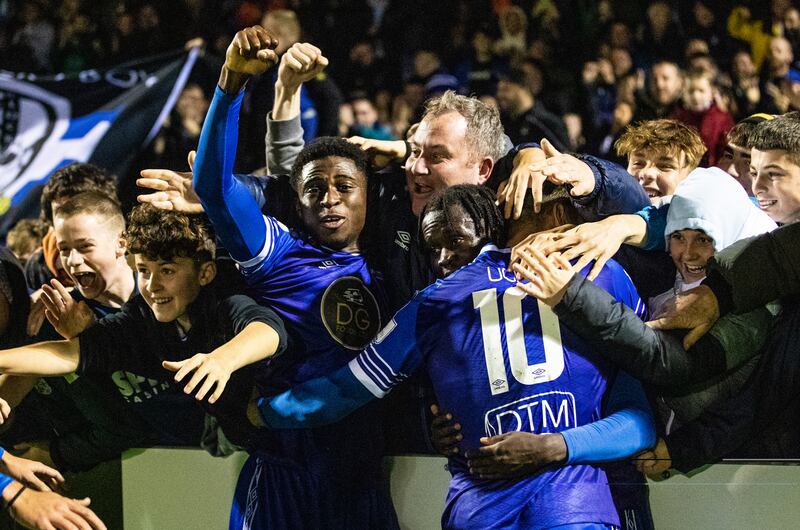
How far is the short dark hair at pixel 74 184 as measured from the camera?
493 centimetres

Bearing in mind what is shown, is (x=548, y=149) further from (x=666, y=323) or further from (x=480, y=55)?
(x=480, y=55)

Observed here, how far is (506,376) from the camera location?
312cm

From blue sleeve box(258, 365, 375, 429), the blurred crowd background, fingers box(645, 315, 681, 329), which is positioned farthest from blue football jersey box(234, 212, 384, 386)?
the blurred crowd background

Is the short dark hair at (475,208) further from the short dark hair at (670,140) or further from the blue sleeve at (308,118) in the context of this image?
the blue sleeve at (308,118)

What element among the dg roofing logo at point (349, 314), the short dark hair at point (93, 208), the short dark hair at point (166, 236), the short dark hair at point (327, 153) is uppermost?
the short dark hair at point (93, 208)

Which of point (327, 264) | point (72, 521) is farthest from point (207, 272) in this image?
point (72, 521)

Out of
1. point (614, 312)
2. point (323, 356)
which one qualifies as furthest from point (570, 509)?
point (323, 356)

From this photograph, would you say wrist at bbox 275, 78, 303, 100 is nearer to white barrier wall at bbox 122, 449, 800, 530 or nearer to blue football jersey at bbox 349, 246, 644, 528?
blue football jersey at bbox 349, 246, 644, 528

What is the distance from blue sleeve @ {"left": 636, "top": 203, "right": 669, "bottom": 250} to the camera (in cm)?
346

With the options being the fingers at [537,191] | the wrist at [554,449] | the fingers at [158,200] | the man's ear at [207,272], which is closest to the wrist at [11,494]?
the man's ear at [207,272]

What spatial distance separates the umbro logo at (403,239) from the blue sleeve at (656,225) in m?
0.84

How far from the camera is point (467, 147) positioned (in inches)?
159

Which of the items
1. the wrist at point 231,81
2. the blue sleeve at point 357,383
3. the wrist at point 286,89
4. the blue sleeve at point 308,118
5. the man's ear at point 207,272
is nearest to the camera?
the blue sleeve at point 357,383

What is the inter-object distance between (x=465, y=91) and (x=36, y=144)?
333 cm
